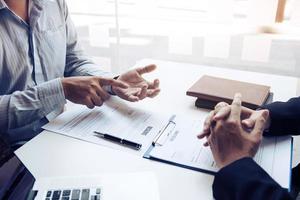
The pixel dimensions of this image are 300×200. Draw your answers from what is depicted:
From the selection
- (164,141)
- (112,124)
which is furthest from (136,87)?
(164,141)

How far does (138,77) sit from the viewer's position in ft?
4.09

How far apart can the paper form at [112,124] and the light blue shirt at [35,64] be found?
0.36 ft

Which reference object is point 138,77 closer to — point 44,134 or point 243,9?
point 44,134

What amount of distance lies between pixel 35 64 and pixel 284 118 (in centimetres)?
94

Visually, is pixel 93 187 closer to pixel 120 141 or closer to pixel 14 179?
pixel 120 141

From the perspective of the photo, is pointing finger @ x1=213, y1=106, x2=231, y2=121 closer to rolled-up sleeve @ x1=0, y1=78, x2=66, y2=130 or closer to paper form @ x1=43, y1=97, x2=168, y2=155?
paper form @ x1=43, y1=97, x2=168, y2=155

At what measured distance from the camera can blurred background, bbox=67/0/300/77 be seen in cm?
275

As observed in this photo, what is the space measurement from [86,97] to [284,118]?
2.09 ft

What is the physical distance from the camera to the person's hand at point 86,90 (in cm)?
108

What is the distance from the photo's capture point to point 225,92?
113 centimetres

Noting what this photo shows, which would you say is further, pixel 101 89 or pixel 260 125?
pixel 101 89

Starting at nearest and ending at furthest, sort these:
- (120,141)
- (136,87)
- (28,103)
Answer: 1. (120,141)
2. (28,103)
3. (136,87)

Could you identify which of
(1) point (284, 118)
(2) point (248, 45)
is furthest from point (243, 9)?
(1) point (284, 118)

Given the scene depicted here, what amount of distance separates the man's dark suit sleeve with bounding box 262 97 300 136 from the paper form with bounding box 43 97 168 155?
33 cm
